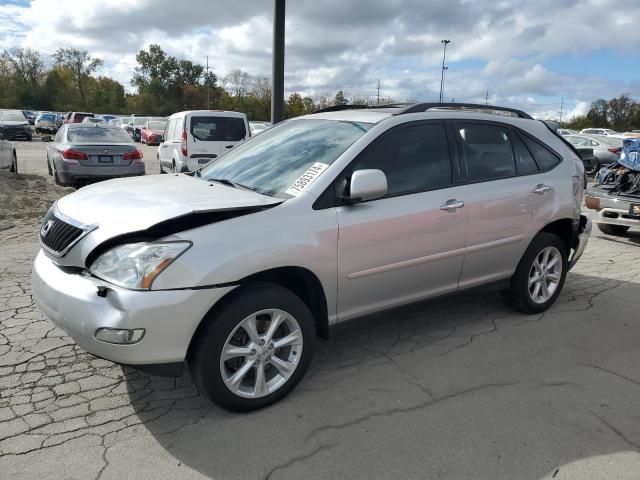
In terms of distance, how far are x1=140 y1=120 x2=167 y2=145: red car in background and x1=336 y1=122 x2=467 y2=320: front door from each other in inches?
1172

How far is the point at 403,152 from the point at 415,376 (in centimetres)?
157

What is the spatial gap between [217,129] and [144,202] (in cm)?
907

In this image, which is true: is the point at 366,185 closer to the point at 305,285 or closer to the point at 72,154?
the point at 305,285

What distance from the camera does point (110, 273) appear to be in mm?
2670

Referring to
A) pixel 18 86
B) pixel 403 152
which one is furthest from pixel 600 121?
pixel 18 86

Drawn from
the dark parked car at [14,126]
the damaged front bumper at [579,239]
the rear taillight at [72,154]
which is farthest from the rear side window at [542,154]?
the dark parked car at [14,126]

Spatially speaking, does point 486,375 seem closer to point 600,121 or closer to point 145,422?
point 145,422

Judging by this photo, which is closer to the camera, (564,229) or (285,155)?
(285,155)

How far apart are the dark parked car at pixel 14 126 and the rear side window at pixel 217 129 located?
2258 cm

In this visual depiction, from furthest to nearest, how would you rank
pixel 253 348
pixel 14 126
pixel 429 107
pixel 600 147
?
pixel 14 126, pixel 600 147, pixel 429 107, pixel 253 348

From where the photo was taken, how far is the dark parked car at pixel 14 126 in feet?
95.3

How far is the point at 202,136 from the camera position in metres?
11.5

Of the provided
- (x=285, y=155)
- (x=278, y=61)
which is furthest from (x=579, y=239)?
(x=278, y=61)

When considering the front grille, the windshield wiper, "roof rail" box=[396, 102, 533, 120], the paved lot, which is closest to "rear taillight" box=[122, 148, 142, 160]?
the paved lot
